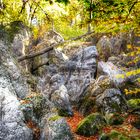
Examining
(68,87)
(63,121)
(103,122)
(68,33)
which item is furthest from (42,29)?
(63,121)

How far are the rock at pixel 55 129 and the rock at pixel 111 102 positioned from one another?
5.67 metres

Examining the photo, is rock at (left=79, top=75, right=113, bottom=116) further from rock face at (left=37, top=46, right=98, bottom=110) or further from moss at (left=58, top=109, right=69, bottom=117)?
moss at (left=58, top=109, right=69, bottom=117)

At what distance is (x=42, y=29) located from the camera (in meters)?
23.9

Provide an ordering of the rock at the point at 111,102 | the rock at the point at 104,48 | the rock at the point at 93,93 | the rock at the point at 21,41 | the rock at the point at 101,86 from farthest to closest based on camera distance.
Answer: the rock at the point at 104,48 → the rock at the point at 21,41 → the rock at the point at 101,86 → the rock at the point at 93,93 → the rock at the point at 111,102

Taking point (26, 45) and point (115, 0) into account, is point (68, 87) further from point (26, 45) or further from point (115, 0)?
point (115, 0)

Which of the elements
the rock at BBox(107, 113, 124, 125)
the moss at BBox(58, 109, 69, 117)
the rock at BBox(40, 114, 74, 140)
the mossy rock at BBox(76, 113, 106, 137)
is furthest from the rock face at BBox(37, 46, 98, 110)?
the rock at BBox(40, 114, 74, 140)

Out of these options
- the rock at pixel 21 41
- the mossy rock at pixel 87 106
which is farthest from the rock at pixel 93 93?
the rock at pixel 21 41

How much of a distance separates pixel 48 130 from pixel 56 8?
1503 cm

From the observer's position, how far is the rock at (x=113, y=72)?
56.2 feet

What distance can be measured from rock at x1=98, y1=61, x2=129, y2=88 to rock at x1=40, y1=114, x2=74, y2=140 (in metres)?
8.07

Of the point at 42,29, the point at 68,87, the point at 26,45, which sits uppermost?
the point at 42,29

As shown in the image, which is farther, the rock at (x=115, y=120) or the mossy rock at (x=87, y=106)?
the mossy rock at (x=87, y=106)

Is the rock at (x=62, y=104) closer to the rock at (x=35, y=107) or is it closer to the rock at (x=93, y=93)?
the rock at (x=93, y=93)

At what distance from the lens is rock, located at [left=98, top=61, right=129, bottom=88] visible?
56.2ft
